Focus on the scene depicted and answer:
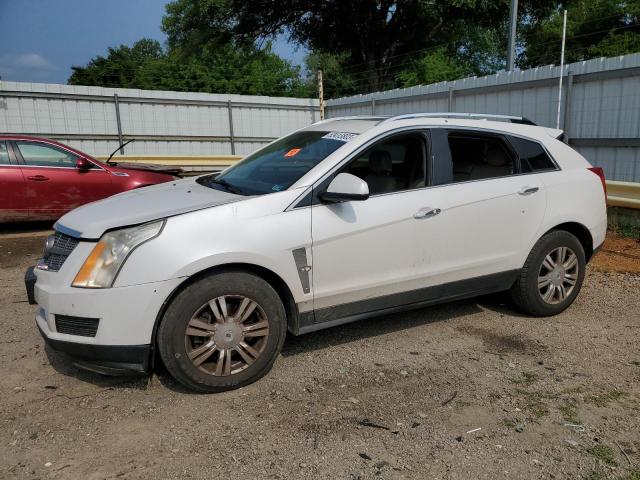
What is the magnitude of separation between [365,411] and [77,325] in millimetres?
1738

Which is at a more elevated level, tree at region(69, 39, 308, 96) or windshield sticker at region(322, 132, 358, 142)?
tree at region(69, 39, 308, 96)

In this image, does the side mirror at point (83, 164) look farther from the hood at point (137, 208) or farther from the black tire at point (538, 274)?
the black tire at point (538, 274)

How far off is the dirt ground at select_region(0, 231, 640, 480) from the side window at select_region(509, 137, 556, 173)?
Answer: 1329 millimetres

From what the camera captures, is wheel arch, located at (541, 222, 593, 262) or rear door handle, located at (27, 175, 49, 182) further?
rear door handle, located at (27, 175, 49, 182)

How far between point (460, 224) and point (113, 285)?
97.4 inches

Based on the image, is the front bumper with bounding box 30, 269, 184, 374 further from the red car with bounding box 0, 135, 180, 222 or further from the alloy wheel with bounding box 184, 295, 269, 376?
the red car with bounding box 0, 135, 180, 222

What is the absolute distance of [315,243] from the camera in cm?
354

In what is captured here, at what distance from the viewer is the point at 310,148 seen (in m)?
4.12

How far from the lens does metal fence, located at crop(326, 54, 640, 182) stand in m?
8.09

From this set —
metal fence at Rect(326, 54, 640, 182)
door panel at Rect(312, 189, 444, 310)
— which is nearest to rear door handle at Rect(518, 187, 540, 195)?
door panel at Rect(312, 189, 444, 310)

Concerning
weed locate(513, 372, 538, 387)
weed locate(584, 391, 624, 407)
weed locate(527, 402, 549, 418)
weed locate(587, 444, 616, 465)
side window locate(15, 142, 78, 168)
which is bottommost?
weed locate(587, 444, 616, 465)

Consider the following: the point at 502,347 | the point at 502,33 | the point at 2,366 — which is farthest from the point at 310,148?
the point at 502,33

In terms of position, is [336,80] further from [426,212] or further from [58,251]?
[58,251]

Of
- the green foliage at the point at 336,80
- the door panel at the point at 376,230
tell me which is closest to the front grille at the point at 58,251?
the door panel at the point at 376,230
